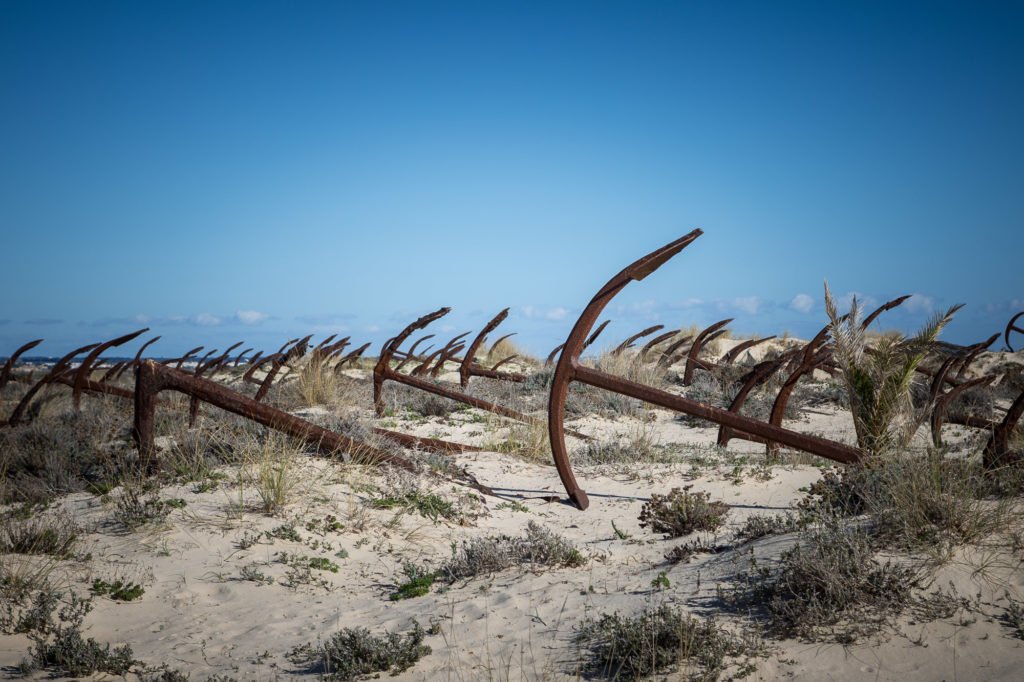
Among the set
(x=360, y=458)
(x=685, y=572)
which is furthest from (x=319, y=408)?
(x=685, y=572)

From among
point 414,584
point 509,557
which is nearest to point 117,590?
point 414,584

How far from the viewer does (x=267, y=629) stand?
2830 millimetres

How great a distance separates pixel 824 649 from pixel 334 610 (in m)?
2.23

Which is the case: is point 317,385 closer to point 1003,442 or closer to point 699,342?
point 699,342

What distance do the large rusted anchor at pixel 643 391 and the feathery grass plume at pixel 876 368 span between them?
90 cm

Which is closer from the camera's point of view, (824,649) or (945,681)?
(945,681)

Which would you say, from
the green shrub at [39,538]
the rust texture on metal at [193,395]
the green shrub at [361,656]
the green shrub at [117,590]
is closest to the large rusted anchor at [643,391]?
the rust texture on metal at [193,395]

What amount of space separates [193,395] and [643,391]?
2.94m

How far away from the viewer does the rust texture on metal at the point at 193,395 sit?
152 inches

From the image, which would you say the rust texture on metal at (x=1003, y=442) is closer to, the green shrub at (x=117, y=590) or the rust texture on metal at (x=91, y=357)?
the green shrub at (x=117, y=590)

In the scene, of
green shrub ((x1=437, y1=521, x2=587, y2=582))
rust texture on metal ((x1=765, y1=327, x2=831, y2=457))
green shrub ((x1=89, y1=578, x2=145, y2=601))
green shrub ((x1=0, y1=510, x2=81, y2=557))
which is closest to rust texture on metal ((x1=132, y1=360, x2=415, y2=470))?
green shrub ((x1=0, y1=510, x2=81, y2=557))

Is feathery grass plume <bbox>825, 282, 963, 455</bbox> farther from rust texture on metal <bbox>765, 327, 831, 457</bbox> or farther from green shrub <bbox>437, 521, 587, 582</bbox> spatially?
green shrub <bbox>437, 521, 587, 582</bbox>

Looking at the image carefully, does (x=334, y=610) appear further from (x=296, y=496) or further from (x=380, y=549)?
(x=296, y=496)

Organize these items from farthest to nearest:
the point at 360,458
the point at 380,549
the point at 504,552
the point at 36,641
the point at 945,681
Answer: the point at 360,458, the point at 380,549, the point at 504,552, the point at 36,641, the point at 945,681
